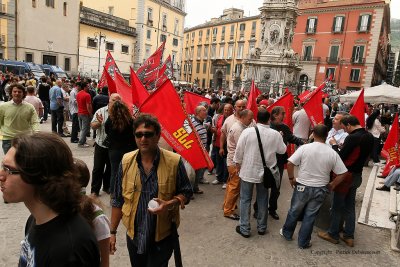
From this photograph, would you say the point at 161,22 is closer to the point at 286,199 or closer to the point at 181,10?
the point at 181,10

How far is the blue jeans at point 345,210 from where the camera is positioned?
170 inches

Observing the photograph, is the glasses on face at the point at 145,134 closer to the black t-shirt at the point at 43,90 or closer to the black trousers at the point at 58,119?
the black trousers at the point at 58,119

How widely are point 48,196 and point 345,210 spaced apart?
422cm

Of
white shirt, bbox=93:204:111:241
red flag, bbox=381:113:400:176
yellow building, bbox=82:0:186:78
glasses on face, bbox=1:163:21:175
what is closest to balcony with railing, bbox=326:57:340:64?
yellow building, bbox=82:0:186:78

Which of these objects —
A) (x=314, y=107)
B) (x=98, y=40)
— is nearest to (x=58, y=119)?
(x=314, y=107)

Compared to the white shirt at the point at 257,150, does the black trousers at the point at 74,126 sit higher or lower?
lower

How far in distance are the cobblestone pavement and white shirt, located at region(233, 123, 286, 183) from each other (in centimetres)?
90

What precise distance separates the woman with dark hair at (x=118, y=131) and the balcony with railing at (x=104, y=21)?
37.4m

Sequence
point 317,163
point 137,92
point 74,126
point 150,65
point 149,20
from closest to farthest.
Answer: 1. point 317,163
2. point 137,92
3. point 150,65
4. point 74,126
5. point 149,20

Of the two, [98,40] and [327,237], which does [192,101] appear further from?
[98,40]

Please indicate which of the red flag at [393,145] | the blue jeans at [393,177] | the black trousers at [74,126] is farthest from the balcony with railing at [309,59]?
the black trousers at [74,126]

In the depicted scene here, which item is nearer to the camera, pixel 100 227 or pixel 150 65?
pixel 100 227

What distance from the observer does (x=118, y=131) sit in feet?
14.9

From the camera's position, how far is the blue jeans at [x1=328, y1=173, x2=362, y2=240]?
14.2ft
